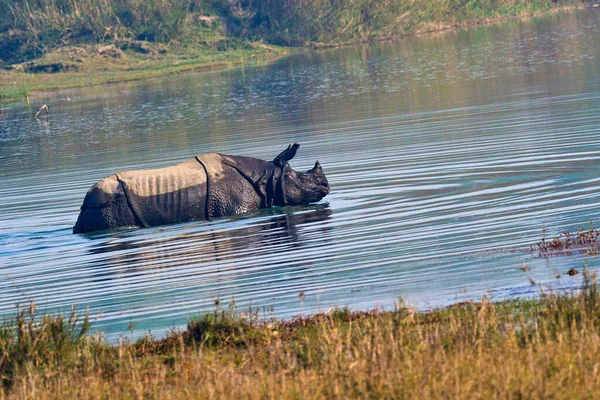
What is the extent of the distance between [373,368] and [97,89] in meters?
48.3

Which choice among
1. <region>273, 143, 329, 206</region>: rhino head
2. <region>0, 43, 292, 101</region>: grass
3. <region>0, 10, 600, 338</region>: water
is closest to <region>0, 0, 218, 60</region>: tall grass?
<region>0, 43, 292, 101</region>: grass

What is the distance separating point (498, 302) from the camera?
8.69m

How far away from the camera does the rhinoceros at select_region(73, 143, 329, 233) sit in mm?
15828

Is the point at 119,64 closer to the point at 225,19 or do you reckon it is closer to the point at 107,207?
the point at 225,19

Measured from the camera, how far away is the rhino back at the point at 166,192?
51.9 ft

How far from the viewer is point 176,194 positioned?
1593 centimetres

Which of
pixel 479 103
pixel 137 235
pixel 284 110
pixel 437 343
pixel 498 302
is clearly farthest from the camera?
pixel 284 110

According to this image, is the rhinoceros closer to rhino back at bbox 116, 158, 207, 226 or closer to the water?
rhino back at bbox 116, 158, 207, 226

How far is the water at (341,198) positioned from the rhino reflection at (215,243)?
0.16ft

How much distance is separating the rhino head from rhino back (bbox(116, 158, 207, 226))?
134 centimetres

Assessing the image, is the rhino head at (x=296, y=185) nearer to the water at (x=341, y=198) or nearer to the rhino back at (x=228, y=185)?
the water at (x=341, y=198)

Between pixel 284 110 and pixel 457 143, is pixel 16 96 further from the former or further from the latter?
pixel 457 143

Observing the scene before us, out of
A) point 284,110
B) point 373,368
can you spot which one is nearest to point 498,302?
point 373,368

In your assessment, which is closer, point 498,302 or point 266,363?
point 266,363
